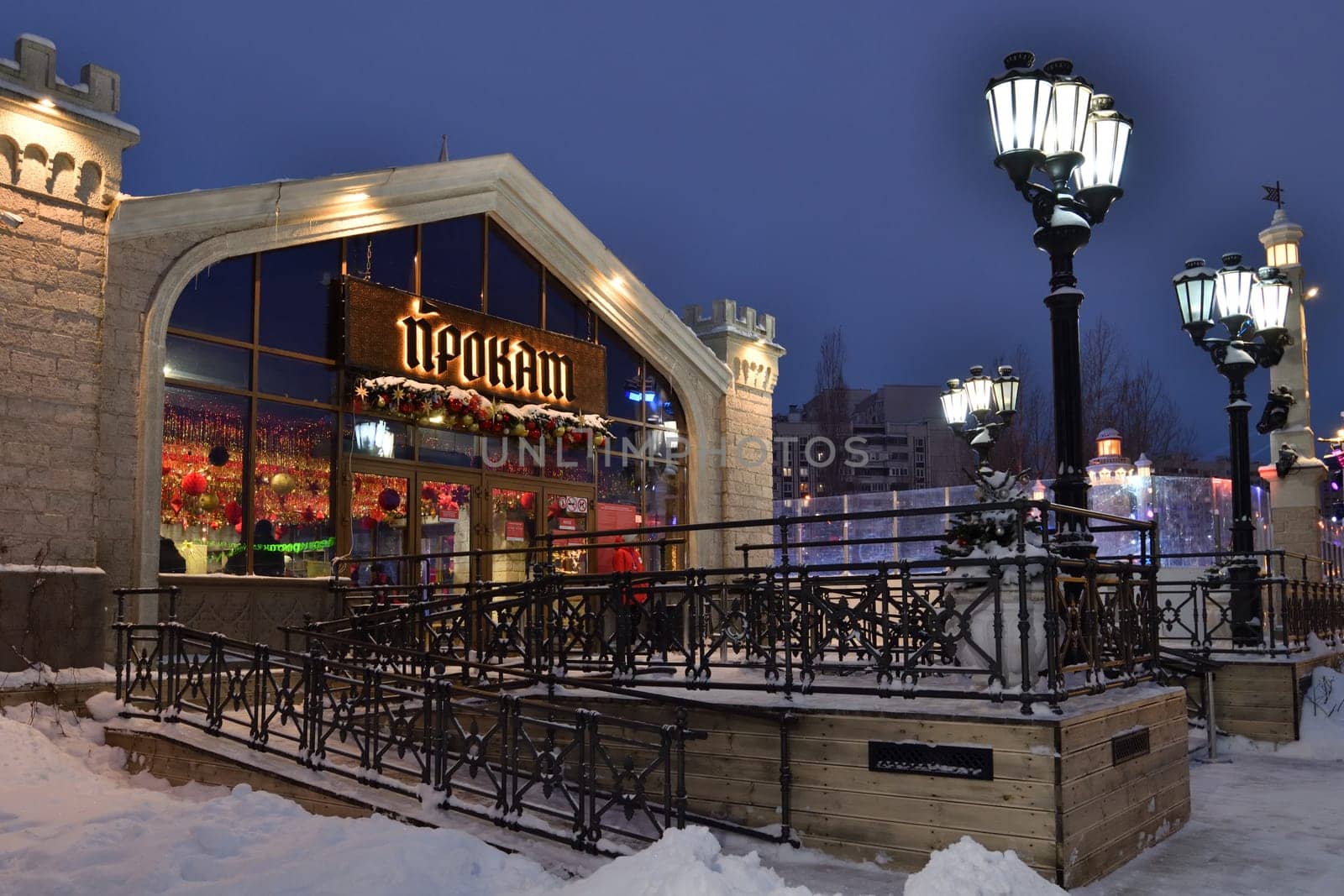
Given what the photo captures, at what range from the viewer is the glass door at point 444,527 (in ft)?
53.1

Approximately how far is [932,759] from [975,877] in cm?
150

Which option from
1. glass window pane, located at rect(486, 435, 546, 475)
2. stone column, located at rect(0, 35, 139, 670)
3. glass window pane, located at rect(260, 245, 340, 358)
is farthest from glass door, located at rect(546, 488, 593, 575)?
stone column, located at rect(0, 35, 139, 670)

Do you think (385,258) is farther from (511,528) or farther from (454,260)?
(511,528)

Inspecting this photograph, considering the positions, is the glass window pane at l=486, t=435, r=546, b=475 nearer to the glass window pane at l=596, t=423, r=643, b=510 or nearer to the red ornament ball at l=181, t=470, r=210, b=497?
the glass window pane at l=596, t=423, r=643, b=510

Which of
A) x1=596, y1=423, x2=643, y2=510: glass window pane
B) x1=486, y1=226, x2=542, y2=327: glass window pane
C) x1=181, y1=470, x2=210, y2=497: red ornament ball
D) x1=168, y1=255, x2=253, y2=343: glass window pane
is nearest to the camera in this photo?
x1=181, y1=470, x2=210, y2=497: red ornament ball

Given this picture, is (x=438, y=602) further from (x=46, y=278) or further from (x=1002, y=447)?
(x=1002, y=447)

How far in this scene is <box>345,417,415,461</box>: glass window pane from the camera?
15.3m

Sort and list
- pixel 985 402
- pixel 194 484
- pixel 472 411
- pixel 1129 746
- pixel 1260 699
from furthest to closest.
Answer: pixel 472 411, pixel 985 402, pixel 1260 699, pixel 194 484, pixel 1129 746

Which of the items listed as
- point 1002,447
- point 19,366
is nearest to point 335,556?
point 19,366

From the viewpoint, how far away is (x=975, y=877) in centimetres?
597

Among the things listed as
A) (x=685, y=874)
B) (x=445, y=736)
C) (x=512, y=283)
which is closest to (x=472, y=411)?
(x=512, y=283)

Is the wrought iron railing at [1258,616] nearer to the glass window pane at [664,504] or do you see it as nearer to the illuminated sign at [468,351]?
the glass window pane at [664,504]

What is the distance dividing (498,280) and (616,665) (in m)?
9.51

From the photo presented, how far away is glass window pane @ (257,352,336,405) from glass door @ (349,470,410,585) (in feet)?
3.94
